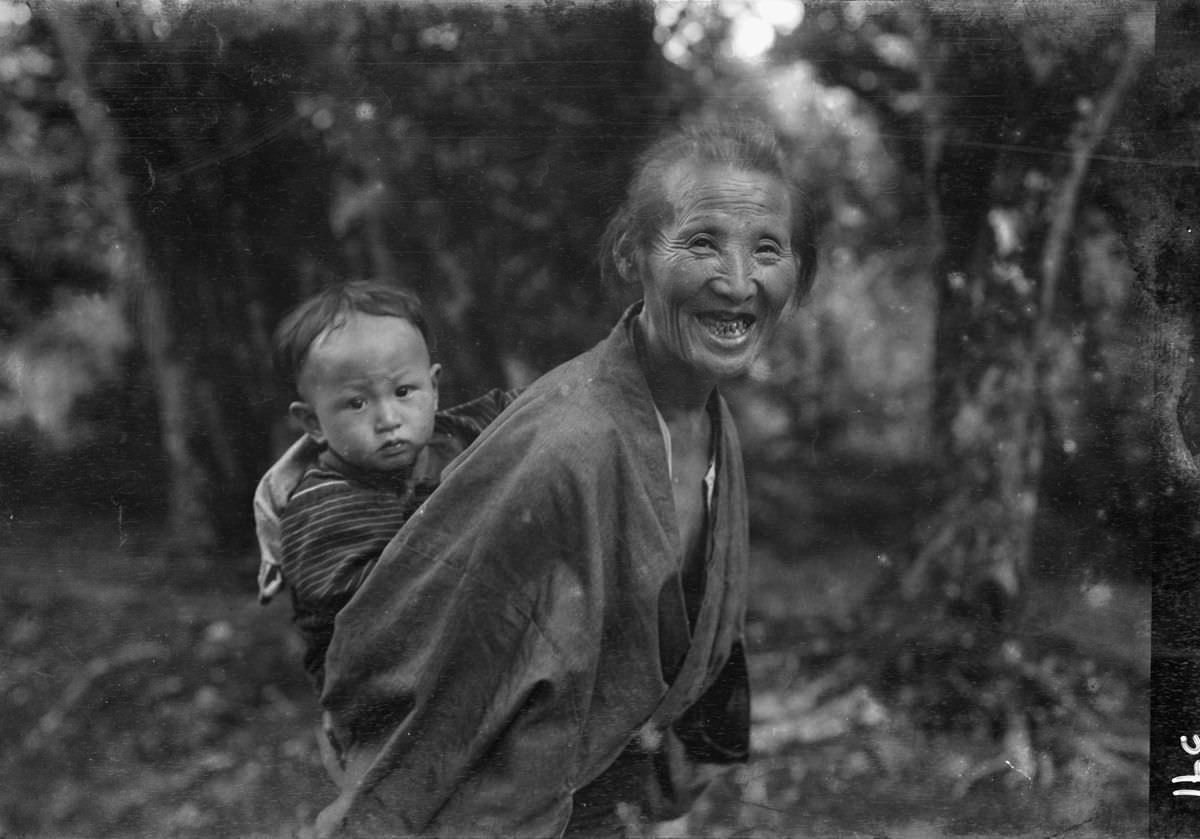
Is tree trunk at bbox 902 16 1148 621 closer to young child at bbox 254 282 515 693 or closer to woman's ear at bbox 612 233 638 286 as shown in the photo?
woman's ear at bbox 612 233 638 286

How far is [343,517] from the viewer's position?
3459 millimetres

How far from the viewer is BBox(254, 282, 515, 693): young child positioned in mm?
3436

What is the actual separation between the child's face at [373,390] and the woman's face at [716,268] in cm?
70

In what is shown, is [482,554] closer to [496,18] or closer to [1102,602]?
[496,18]

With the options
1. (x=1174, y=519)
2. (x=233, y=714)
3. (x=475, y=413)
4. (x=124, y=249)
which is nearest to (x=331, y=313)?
(x=475, y=413)

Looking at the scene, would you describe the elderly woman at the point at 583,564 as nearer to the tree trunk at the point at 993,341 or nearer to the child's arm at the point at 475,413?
the child's arm at the point at 475,413

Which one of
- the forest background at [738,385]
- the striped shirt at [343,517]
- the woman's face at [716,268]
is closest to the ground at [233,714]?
the forest background at [738,385]

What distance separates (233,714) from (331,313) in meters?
1.26

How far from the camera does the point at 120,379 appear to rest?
12.0 ft

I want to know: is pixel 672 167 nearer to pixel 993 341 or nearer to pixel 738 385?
pixel 738 385

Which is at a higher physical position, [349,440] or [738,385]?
[738,385]

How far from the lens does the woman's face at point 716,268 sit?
11.3ft

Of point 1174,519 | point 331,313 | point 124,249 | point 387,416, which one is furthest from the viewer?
point 1174,519

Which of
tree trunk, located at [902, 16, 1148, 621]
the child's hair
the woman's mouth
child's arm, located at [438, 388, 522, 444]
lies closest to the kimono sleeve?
child's arm, located at [438, 388, 522, 444]
